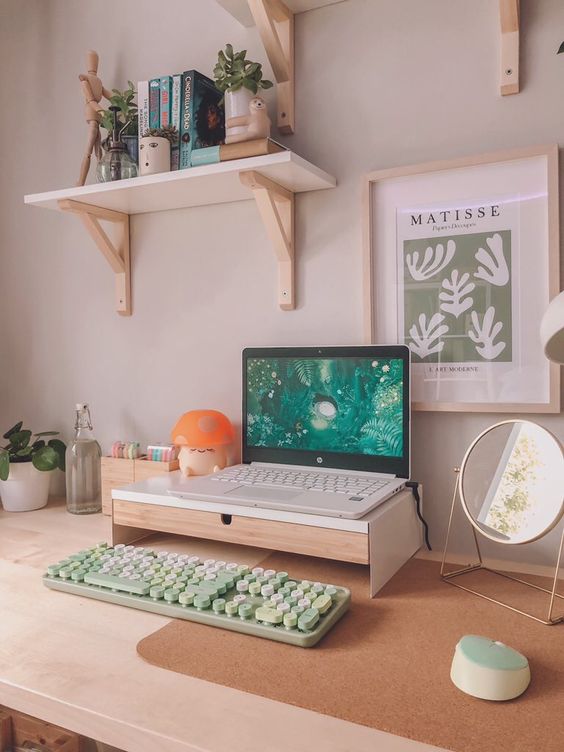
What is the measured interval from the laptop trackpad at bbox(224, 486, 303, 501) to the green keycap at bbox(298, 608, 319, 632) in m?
0.27

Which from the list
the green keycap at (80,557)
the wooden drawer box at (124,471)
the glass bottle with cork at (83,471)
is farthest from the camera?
the glass bottle with cork at (83,471)

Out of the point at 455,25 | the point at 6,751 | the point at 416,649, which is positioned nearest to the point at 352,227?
the point at 455,25

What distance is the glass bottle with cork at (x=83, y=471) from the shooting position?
64.3 inches

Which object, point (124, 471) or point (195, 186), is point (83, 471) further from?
point (195, 186)

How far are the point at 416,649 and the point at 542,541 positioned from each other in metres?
0.49

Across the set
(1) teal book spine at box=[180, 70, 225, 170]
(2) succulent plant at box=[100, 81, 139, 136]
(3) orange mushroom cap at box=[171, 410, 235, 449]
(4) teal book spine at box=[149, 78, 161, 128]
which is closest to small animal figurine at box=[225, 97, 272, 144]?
(1) teal book spine at box=[180, 70, 225, 170]

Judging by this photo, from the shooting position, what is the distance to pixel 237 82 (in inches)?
53.1

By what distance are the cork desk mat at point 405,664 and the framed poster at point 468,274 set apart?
391 millimetres

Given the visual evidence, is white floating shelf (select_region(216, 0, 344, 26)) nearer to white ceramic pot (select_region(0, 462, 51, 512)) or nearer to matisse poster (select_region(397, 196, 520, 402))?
matisse poster (select_region(397, 196, 520, 402))

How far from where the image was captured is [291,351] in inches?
56.2

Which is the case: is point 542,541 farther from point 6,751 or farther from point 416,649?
point 6,751

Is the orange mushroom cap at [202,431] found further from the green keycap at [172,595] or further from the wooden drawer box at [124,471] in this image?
the green keycap at [172,595]

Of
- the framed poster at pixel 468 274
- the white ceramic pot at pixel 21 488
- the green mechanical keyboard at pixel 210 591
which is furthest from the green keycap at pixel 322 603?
the white ceramic pot at pixel 21 488

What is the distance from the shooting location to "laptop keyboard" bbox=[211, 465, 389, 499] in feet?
3.96
